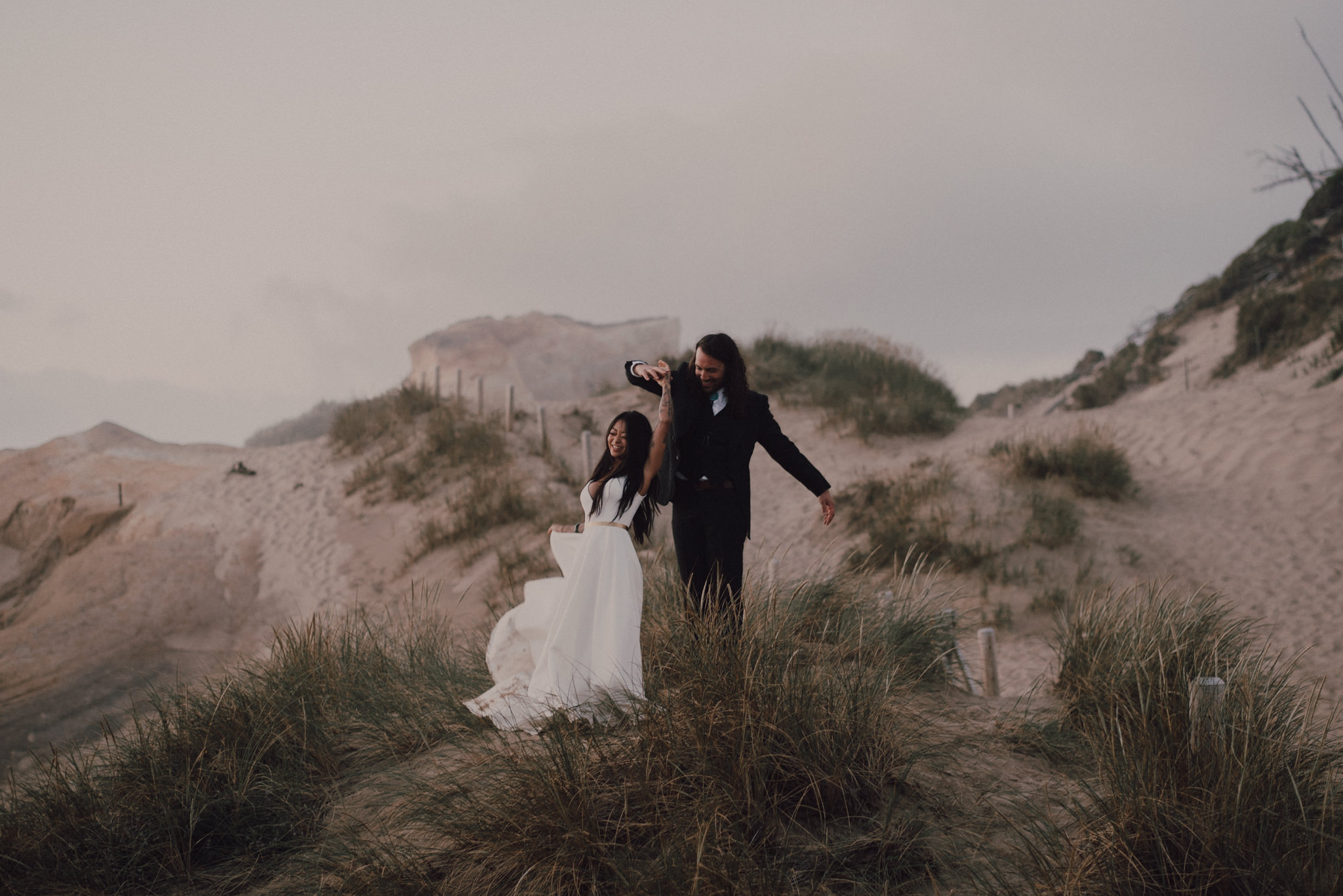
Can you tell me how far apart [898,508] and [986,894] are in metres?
9.09

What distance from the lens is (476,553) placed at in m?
11.5

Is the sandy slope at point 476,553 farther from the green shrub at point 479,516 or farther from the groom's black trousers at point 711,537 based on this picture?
the groom's black trousers at point 711,537

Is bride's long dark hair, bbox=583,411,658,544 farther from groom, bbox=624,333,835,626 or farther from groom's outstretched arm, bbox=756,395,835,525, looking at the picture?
groom's outstretched arm, bbox=756,395,835,525

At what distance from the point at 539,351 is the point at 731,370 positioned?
78.5ft

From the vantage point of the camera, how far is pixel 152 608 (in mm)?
12609

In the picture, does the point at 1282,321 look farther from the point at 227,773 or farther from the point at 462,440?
the point at 227,773

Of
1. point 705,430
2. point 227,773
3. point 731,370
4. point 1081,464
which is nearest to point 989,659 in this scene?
Answer: point 705,430

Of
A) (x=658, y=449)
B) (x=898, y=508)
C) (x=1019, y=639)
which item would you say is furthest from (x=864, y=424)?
(x=658, y=449)

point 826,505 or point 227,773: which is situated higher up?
point 826,505

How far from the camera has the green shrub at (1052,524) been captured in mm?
10133

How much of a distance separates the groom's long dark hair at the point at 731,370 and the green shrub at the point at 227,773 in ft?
Answer: 6.57

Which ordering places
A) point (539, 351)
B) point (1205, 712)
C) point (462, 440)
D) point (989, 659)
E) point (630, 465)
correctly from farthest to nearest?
point (539, 351)
point (462, 440)
point (989, 659)
point (630, 465)
point (1205, 712)

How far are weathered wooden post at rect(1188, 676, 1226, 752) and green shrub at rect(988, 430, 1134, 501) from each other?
9.24m

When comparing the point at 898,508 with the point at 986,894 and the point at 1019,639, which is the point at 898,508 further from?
the point at 986,894
